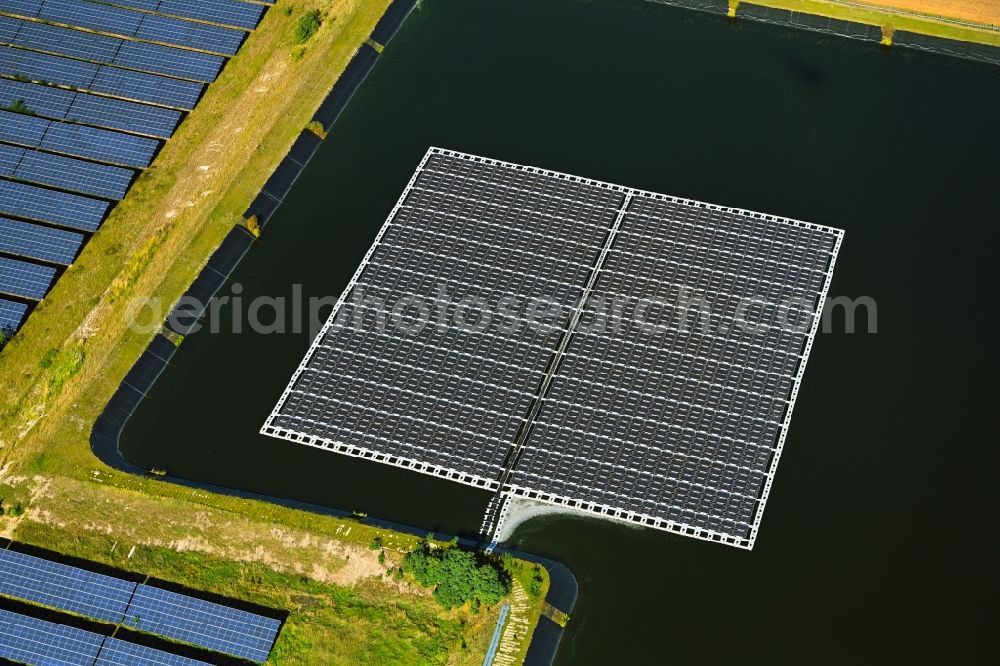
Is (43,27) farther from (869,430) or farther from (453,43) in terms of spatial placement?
(869,430)

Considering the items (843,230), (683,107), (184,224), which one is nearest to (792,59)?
(683,107)

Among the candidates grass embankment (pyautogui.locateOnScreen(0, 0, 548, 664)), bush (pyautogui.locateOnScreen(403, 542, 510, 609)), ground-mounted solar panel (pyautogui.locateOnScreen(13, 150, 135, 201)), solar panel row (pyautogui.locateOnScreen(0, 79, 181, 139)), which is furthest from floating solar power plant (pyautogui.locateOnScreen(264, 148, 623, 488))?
solar panel row (pyautogui.locateOnScreen(0, 79, 181, 139))

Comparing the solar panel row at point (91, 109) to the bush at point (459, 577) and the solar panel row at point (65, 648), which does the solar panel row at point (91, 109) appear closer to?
the solar panel row at point (65, 648)

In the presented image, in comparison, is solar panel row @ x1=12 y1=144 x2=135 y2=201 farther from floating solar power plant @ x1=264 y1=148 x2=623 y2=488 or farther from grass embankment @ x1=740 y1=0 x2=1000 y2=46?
grass embankment @ x1=740 y1=0 x2=1000 y2=46

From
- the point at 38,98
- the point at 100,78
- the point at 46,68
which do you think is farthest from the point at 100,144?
the point at 46,68

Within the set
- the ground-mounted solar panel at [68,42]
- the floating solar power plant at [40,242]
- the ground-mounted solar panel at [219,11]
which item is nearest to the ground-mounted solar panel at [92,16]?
the ground-mounted solar panel at [68,42]

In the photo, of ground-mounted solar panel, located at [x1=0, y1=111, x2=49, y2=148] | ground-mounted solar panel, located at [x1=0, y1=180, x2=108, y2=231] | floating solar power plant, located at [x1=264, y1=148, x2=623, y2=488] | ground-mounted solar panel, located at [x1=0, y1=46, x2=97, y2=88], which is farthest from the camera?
ground-mounted solar panel, located at [x1=0, y1=46, x2=97, y2=88]

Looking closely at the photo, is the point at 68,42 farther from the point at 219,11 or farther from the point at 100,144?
the point at 100,144
